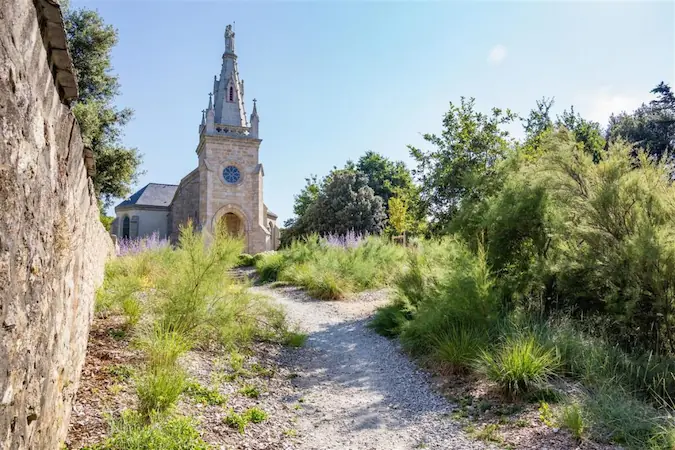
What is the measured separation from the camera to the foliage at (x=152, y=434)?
9.17ft

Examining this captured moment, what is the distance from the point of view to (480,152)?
27.2 feet

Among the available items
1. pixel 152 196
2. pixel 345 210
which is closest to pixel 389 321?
pixel 345 210

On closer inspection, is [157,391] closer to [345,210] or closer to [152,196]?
[345,210]

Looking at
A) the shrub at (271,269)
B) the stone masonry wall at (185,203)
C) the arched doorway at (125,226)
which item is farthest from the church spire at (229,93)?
the shrub at (271,269)

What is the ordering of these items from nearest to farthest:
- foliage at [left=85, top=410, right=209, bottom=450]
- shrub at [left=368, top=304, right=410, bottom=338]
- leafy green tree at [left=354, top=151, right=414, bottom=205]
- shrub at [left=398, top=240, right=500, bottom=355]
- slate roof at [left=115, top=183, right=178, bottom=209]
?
foliage at [left=85, top=410, right=209, bottom=450], shrub at [left=398, top=240, right=500, bottom=355], shrub at [left=368, top=304, right=410, bottom=338], slate roof at [left=115, top=183, right=178, bottom=209], leafy green tree at [left=354, top=151, right=414, bottom=205]

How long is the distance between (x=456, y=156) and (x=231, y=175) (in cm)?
2035

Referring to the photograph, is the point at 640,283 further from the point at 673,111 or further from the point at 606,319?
the point at 673,111

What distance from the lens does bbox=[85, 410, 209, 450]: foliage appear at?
279 cm

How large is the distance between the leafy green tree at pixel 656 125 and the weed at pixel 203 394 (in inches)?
928

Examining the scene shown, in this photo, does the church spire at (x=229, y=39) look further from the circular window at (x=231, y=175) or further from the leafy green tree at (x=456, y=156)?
the leafy green tree at (x=456, y=156)

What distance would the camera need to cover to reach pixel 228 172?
26750 mm

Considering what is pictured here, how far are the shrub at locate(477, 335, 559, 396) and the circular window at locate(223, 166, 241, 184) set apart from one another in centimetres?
2391

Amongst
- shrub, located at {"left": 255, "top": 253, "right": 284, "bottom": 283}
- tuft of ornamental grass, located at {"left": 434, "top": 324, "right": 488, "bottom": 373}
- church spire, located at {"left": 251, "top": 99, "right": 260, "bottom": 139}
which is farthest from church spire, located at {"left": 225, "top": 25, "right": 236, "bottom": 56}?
tuft of ornamental grass, located at {"left": 434, "top": 324, "right": 488, "bottom": 373}

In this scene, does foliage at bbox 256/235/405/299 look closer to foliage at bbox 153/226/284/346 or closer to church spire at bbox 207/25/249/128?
foliage at bbox 153/226/284/346
